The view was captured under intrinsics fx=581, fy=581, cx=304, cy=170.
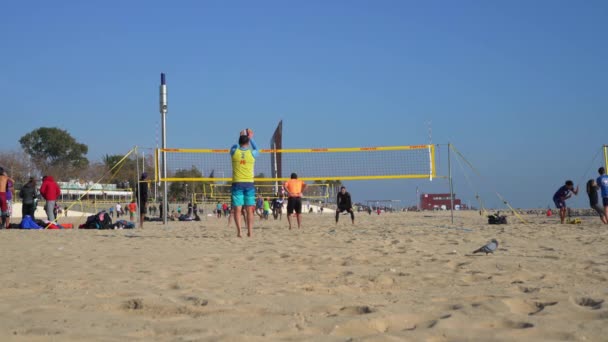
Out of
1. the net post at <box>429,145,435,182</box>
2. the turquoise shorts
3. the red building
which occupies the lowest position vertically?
the red building

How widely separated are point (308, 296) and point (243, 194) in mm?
4770

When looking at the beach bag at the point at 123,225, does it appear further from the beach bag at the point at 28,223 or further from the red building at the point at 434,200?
the red building at the point at 434,200

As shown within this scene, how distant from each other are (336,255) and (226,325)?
8.69 feet

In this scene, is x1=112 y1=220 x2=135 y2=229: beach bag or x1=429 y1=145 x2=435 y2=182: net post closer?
x1=112 y1=220 x2=135 y2=229: beach bag

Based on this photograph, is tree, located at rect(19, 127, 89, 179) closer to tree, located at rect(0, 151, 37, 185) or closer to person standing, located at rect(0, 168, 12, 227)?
tree, located at rect(0, 151, 37, 185)

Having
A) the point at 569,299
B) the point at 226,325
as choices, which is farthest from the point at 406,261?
the point at 226,325

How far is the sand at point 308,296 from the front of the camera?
88.7 inches

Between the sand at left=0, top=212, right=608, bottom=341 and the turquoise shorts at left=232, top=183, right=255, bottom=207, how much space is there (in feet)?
7.81

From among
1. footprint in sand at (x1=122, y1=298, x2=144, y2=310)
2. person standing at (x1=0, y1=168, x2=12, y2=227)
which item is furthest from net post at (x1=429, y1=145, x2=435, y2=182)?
footprint in sand at (x1=122, y1=298, x2=144, y2=310)

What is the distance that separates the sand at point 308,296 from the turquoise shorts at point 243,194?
93.7 inches

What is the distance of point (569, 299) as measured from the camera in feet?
9.14

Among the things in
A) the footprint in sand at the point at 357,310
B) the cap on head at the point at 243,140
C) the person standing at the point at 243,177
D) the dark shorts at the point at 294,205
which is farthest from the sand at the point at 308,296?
the dark shorts at the point at 294,205

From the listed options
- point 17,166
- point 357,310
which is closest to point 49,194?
point 357,310

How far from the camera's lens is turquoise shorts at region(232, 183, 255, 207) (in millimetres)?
7652
